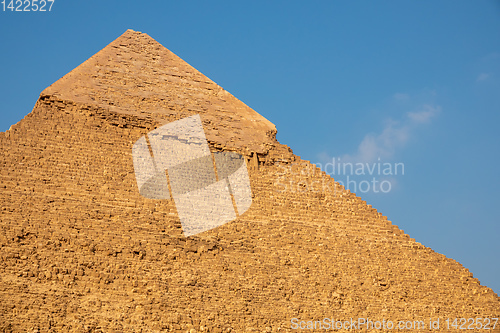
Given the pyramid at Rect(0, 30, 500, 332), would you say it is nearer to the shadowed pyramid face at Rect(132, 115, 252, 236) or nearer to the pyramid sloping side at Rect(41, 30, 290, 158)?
the pyramid sloping side at Rect(41, 30, 290, 158)

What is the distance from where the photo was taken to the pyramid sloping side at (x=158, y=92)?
1967 cm

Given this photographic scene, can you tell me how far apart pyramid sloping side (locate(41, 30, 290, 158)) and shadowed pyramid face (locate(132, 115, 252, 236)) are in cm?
41

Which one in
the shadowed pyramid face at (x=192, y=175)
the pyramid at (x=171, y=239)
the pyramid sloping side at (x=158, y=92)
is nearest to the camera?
the pyramid at (x=171, y=239)

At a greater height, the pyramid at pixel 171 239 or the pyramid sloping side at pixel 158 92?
the pyramid sloping side at pixel 158 92

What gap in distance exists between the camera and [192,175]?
18.8 metres

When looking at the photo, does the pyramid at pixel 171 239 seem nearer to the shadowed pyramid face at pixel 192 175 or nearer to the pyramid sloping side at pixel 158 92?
the pyramid sloping side at pixel 158 92

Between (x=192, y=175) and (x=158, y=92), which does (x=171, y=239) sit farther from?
(x=158, y=92)

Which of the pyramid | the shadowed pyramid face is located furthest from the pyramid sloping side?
the shadowed pyramid face

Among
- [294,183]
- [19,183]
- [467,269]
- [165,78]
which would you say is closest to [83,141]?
[19,183]

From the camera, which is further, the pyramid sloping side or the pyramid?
the pyramid sloping side

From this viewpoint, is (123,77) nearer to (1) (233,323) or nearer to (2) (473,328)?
(1) (233,323)

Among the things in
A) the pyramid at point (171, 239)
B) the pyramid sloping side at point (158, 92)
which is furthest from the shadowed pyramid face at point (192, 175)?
the pyramid sloping side at point (158, 92)

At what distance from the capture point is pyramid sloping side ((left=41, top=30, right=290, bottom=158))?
19.7 metres

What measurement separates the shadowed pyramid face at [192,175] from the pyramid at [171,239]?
233 millimetres
